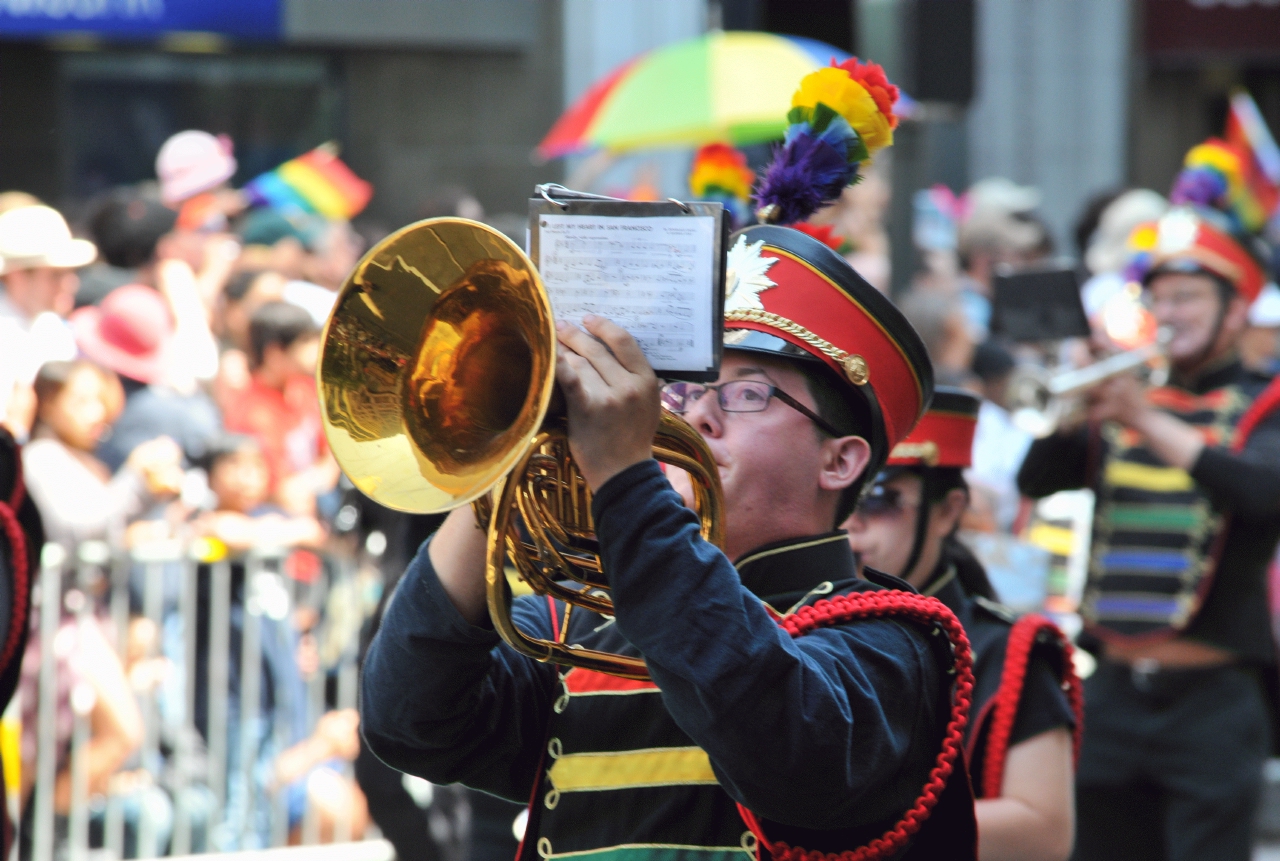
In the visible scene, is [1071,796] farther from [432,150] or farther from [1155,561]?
[432,150]

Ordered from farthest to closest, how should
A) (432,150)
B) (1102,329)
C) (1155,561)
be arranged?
1. (432,150)
2. (1102,329)
3. (1155,561)

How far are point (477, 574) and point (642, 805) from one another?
1.28 ft

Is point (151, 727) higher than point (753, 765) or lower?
lower

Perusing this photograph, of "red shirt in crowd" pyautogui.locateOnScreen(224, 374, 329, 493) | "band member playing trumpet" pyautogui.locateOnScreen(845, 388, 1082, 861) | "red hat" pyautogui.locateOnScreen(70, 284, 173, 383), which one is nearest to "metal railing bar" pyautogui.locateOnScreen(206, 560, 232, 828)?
"red shirt in crowd" pyautogui.locateOnScreen(224, 374, 329, 493)

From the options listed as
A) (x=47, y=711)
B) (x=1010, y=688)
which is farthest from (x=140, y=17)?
(x=1010, y=688)

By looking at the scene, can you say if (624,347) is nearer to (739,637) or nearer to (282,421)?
(739,637)

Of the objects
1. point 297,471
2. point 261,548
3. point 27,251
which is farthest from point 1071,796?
point 27,251

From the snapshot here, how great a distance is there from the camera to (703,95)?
23.9 ft

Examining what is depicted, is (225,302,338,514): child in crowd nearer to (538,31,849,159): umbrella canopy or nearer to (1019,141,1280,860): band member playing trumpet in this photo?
(538,31,849,159): umbrella canopy

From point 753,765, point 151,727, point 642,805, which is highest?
point 753,765

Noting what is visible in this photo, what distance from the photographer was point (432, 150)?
13.0 metres

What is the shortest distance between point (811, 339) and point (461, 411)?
492mm

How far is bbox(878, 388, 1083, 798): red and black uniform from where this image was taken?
3.22m

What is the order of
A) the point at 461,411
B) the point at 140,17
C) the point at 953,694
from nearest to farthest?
the point at 461,411 → the point at 953,694 → the point at 140,17
